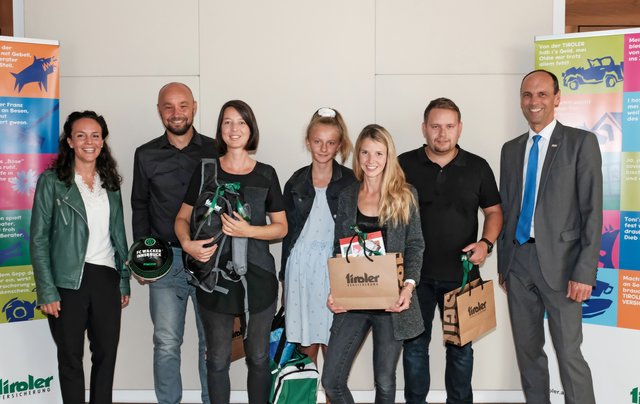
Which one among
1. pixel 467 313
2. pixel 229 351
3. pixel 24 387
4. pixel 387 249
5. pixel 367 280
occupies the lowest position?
pixel 24 387

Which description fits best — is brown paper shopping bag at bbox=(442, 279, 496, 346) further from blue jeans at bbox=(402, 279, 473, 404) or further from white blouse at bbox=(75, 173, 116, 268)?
white blouse at bbox=(75, 173, 116, 268)

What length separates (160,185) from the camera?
133 inches

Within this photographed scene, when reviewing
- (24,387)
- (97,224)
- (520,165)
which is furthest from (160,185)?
(520,165)

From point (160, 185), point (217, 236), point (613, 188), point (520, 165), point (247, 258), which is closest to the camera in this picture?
point (217, 236)

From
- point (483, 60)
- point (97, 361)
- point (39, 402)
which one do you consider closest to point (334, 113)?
point (483, 60)

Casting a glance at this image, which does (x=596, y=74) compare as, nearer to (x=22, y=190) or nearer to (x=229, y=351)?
(x=229, y=351)

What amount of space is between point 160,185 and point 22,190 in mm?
1027

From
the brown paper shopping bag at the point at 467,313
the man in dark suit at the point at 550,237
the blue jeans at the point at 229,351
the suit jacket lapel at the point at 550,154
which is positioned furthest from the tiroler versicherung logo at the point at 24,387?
the suit jacket lapel at the point at 550,154

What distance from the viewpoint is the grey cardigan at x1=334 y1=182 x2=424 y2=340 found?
8.92 ft

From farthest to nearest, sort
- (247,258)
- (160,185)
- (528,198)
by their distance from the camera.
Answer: (160,185) < (528,198) < (247,258)

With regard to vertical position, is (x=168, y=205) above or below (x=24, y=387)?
above

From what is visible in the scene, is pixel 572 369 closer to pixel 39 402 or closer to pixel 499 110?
pixel 499 110

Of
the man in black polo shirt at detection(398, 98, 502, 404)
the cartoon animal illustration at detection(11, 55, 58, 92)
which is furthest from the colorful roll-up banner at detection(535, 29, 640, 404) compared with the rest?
the cartoon animal illustration at detection(11, 55, 58, 92)

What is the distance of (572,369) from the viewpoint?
3.07 metres
